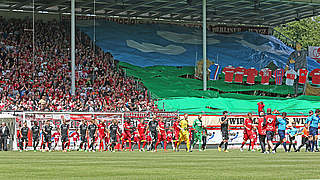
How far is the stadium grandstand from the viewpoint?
28250mm

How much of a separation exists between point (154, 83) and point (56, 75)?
25.8 ft

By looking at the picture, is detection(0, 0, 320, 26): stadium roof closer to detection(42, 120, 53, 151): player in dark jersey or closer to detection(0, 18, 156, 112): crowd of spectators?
detection(0, 18, 156, 112): crowd of spectators

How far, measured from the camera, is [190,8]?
58938 millimetres

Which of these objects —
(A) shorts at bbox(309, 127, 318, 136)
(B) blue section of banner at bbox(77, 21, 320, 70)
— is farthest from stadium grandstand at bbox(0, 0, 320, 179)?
(B) blue section of banner at bbox(77, 21, 320, 70)

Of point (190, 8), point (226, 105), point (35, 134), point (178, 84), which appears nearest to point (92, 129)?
point (35, 134)

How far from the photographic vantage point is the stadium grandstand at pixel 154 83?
28250 mm

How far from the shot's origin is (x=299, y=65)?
181 feet

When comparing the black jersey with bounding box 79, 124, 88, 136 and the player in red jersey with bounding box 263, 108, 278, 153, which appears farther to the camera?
the black jersey with bounding box 79, 124, 88, 136

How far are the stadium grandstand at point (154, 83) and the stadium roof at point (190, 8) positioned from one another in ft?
0.42

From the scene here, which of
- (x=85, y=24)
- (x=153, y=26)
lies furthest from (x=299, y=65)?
(x=85, y=24)

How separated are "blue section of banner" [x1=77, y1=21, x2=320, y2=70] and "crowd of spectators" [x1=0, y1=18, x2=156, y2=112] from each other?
10.7 ft

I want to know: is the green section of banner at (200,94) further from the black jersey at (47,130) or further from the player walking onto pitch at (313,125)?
the player walking onto pitch at (313,125)

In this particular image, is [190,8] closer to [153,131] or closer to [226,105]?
[226,105]

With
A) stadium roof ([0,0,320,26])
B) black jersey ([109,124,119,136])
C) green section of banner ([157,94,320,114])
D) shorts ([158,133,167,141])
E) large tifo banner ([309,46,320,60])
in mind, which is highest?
stadium roof ([0,0,320,26])
